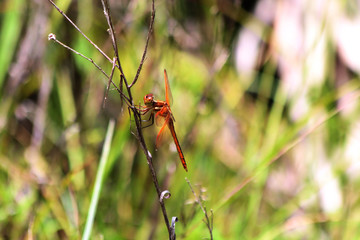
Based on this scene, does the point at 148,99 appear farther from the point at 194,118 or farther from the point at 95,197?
the point at 194,118

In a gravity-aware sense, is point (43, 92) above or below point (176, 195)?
above

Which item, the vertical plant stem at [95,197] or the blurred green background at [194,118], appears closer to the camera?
the vertical plant stem at [95,197]

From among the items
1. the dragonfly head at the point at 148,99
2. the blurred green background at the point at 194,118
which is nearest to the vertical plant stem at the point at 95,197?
the blurred green background at the point at 194,118

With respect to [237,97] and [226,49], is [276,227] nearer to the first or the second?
[226,49]

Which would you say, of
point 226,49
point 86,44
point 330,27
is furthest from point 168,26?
point 330,27

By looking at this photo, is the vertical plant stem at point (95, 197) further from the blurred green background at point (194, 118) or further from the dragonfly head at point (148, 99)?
the dragonfly head at point (148, 99)

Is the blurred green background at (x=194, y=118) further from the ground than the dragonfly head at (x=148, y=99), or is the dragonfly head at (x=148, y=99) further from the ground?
the blurred green background at (x=194, y=118)

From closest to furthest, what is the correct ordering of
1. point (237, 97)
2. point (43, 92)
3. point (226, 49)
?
point (226, 49) < point (43, 92) < point (237, 97)

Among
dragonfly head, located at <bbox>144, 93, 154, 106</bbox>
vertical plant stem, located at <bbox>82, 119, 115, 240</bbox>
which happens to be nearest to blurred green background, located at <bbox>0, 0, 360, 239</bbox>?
vertical plant stem, located at <bbox>82, 119, 115, 240</bbox>

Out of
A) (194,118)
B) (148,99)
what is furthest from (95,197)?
(194,118)

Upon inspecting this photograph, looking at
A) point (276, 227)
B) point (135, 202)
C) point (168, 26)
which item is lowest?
point (276, 227)
